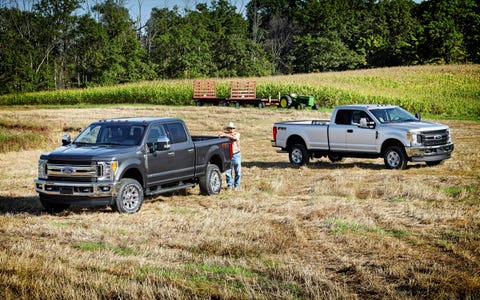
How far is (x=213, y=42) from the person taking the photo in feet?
338

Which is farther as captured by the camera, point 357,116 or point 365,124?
point 357,116

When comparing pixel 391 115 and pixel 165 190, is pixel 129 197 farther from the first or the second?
pixel 391 115

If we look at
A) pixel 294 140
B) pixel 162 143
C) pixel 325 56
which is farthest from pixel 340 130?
pixel 325 56

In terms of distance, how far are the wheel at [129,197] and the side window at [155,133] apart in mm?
1097

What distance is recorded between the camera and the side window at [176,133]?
15273 mm

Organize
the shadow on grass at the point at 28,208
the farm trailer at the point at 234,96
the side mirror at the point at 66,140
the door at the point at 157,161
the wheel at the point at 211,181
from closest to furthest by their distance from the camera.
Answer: the shadow on grass at the point at 28,208 → the door at the point at 157,161 → the side mirror at the point at 66,140 → the wheel at the point at 211,181 → the farm trailer at the point at 234,96

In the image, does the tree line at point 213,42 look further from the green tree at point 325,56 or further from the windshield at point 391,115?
the windshield at point 391,115

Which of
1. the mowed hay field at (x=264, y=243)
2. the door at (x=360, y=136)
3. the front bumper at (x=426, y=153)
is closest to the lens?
the mowed hay field at (x=264, y=243)

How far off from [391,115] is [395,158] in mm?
1694

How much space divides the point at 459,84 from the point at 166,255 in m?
62.0

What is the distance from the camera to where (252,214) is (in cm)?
1308

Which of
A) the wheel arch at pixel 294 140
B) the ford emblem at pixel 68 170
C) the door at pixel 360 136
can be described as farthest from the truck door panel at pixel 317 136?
the ford emblem at pixel 68 170

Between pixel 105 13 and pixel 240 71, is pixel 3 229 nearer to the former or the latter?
pixel 240 71

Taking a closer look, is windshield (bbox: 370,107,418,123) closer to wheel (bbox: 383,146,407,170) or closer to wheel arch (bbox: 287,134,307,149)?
wheel (bbox: 383,146,407,170)
